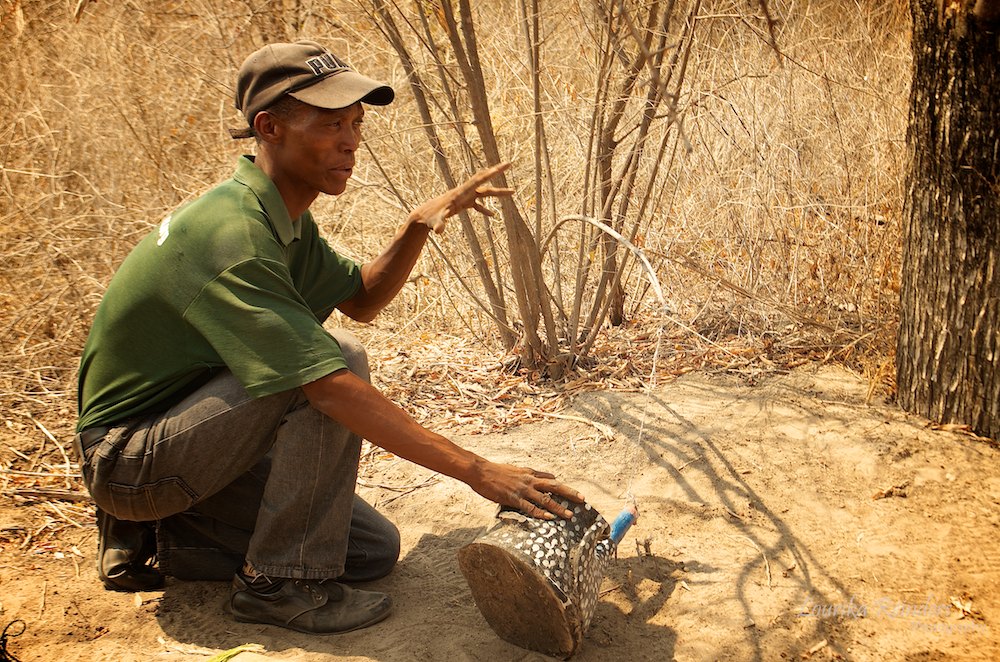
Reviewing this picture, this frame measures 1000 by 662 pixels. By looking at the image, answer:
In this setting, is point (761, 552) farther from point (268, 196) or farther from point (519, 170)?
point (519, 170)

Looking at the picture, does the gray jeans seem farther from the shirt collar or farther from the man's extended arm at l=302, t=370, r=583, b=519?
the shirt collar

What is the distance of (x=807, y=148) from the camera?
4184 mm

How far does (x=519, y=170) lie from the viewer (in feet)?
18.0

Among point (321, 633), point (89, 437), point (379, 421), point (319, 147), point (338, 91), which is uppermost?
point (338, 91)

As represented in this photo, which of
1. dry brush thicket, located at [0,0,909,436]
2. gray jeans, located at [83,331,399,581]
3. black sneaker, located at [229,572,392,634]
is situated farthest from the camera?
dry brush thicket, located at [0,0,909,436]

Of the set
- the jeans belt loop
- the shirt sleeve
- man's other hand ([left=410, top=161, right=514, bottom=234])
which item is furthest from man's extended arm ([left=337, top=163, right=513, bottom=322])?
the jeans belt loop

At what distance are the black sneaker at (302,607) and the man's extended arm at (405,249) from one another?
95cm

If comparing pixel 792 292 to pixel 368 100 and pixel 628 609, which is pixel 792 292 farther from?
pixel 368 100

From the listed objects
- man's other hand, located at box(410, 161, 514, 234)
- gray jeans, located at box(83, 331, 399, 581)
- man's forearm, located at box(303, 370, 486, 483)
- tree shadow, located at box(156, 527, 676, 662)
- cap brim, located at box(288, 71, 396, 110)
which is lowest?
tree shadow, located at box(156, 527, 676, 662)

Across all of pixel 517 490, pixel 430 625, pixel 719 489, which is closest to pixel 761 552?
pixel 719 489

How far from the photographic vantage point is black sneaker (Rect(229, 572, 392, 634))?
2283 mm

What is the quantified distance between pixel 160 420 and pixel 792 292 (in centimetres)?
274

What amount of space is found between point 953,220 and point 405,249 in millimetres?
1826

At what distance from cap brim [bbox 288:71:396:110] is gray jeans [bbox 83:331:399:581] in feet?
2.30
